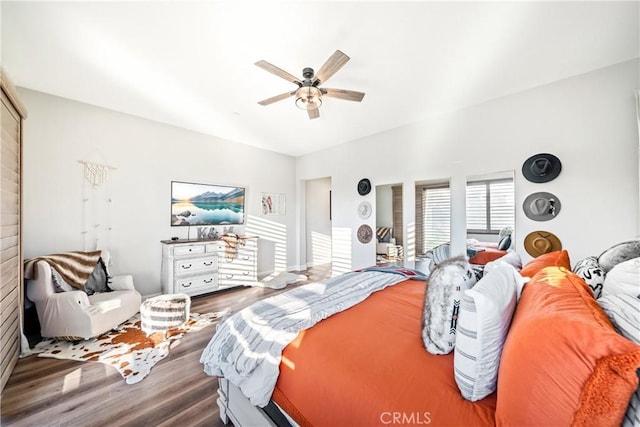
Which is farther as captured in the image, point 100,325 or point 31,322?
point 31,322

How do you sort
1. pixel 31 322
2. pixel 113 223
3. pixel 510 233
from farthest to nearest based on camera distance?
pixel 113 223, pixel 510 233, pixel 31 322

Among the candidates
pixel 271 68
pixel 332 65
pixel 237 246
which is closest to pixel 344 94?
pixel 332 65

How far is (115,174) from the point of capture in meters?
3.26

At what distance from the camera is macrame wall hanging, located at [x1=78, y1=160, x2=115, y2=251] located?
Result: 3051mm

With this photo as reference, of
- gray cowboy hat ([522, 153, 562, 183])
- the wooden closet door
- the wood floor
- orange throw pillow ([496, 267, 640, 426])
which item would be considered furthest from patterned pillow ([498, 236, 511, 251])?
the wooden closet door

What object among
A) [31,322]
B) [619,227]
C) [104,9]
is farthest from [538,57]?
[31,322]

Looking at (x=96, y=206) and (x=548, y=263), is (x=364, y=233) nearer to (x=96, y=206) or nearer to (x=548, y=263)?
(x=548, y=263)

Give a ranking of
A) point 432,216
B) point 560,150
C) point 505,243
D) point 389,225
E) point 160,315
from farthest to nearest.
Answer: point 389,225 → point 432,216 → point 505,243 → point 560,150 → point 160,315

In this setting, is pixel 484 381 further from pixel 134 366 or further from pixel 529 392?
pixel 134 366

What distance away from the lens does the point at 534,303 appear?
34.3 inches

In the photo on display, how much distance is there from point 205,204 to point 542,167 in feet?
15.3

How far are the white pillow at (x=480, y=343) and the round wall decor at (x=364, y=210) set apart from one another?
341 centimetres

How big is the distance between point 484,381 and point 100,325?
3137 mm

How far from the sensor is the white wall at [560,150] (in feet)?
7.43
